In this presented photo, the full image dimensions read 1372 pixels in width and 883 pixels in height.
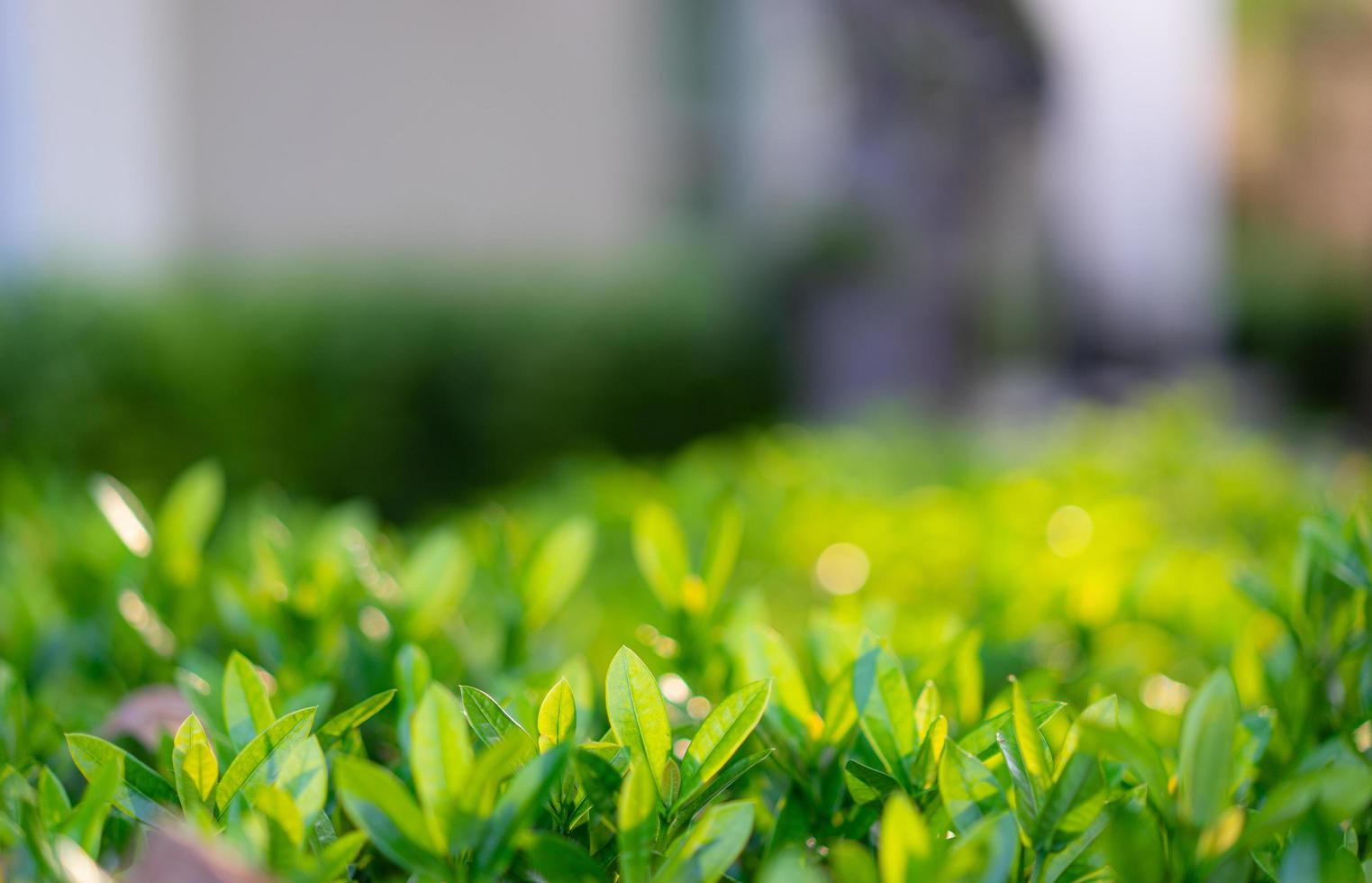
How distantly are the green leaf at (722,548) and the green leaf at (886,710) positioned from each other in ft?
1.22

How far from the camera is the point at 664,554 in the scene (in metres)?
1.32

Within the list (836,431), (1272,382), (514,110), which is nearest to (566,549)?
(836,431)

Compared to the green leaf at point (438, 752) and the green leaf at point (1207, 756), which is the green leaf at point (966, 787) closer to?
the green leaf at point (1207, 756)

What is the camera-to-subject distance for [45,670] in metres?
1.38

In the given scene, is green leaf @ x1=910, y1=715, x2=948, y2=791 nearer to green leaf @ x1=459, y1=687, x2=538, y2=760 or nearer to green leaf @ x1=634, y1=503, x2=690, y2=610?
green leaf @ x1=459, y1=687, x2=538, y2=760

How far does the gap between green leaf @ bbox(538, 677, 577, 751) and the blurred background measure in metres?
3.67

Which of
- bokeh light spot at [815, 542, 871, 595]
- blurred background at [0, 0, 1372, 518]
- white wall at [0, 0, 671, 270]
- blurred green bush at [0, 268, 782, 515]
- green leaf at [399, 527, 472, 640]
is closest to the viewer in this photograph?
green leaf at [399, 527, 472, 640]

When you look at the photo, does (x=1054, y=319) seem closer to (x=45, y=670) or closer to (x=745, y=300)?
(x=745, y=300)

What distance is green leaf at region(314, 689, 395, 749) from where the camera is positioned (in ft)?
2.95

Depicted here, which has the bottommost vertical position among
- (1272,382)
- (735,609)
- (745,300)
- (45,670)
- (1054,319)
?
(1272,382)

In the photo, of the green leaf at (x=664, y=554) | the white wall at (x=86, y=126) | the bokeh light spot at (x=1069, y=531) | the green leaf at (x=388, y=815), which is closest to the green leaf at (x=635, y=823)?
the green leaf at (x=388, y=815)

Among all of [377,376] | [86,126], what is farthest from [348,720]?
[86,126]

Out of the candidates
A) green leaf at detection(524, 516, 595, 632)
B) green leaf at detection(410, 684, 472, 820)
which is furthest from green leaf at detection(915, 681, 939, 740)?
green leaf at detection(524, 516, 595, 632)

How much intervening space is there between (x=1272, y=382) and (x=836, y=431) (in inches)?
455
